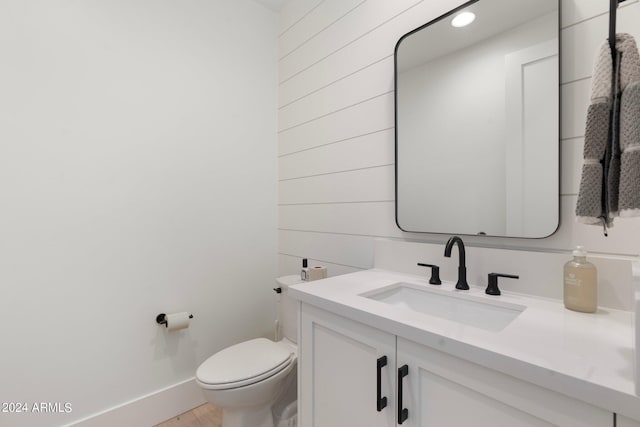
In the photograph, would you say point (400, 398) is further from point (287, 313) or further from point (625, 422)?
point (287, 313)

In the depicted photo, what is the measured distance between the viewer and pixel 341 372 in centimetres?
93

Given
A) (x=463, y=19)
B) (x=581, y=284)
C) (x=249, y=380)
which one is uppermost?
(x=463, y=19)

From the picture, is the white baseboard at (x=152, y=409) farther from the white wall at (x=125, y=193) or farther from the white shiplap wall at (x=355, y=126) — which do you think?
the white shiplap wall at (x=355, y=126)

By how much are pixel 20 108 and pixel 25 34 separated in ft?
1.10

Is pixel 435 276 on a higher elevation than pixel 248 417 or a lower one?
higher

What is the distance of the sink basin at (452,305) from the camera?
911 millimetres

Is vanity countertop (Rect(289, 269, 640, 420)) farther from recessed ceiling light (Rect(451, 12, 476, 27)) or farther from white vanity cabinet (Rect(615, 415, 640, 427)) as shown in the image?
recessed ceiling light (Rect(451, 12, 476, 27))

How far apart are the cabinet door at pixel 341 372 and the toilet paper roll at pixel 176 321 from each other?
861 mm

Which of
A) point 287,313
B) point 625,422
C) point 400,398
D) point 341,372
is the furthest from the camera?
point 287,313

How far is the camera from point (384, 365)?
2.60 ft

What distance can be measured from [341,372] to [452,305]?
0.45 metres

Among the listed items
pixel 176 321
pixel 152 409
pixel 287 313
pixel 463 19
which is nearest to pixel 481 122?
pixel 463 19

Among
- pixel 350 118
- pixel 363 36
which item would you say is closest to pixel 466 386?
pixel 350 118

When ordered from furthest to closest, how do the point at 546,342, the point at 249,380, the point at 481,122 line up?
A: the point at 249,380, the point at 481,122, the point at 546,342
